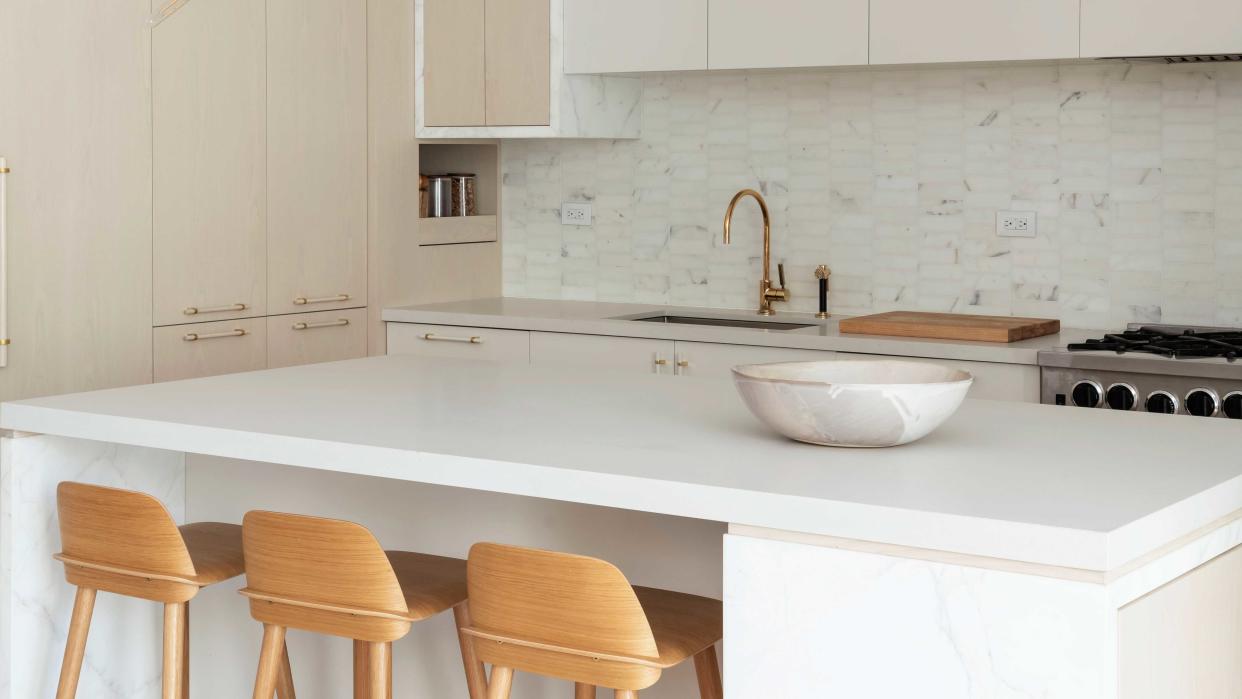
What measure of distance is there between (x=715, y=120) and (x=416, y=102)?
3.57 feet

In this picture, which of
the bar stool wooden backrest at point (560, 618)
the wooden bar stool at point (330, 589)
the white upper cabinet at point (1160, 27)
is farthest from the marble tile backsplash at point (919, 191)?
the bar stool wooden backrest at point (560, 618)

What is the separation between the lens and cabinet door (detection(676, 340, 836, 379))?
13.7 ft

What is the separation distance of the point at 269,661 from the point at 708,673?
72cm

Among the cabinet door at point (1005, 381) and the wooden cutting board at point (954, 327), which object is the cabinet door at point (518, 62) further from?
the cabinet door at point (1005, 381)

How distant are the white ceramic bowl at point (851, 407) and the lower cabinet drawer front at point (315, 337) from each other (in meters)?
2.72

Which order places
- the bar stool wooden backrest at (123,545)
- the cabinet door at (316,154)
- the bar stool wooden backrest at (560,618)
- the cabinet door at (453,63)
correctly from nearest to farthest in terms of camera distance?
the bar stool wooden backrest at (560,618)
the bar stool wooden backrest at (123,545)
the cabinet door at (316,154)
the cabinet door at (453,63)

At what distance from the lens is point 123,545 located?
244cm

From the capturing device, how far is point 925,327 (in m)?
4.16

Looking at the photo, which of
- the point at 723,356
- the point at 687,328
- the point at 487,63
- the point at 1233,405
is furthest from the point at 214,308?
the point at 1233,405

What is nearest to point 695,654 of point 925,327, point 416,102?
point 925,327

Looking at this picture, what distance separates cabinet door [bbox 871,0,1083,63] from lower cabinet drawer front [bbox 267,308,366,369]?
6.53 feet

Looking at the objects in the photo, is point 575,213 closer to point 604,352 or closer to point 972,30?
point 604,352

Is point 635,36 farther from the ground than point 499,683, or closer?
farther from the ground

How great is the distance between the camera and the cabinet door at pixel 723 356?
4.18 metres
